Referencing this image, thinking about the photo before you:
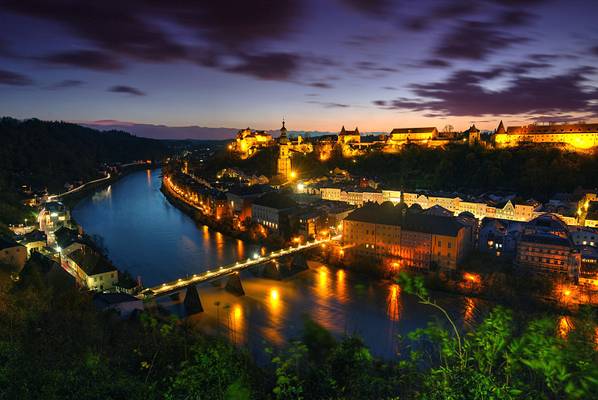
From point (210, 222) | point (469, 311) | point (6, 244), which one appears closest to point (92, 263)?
point (6, 244)

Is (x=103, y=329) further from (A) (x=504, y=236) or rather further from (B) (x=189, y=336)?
(A) (x=504, y=236)

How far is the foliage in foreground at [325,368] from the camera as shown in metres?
1.51

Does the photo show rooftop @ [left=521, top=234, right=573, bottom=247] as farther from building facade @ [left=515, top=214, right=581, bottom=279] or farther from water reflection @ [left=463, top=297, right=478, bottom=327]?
water reflection @ [left=463, top=297, right=478, bottom=327]

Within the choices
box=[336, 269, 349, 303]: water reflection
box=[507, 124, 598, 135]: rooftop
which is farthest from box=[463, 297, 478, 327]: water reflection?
box=[507, 124, 598, 135]: rooftop

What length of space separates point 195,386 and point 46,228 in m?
13.8

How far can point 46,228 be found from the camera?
13.2 metres

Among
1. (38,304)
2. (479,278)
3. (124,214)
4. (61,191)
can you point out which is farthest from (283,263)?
(61,191)

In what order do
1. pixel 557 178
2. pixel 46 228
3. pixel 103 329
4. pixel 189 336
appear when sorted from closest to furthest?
pixel 103 329
pixel 189 336
pixel 46 228
pixel 557 178

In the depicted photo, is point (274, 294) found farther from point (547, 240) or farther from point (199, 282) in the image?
point (547, 240)

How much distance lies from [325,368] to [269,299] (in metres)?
6.06

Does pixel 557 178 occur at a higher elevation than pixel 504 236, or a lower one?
higher

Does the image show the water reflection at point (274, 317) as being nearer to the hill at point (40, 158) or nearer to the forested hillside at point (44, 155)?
the hill at point (40, 158)

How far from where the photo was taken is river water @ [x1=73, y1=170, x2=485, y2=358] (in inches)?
291

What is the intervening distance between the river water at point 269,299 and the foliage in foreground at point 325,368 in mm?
1760
